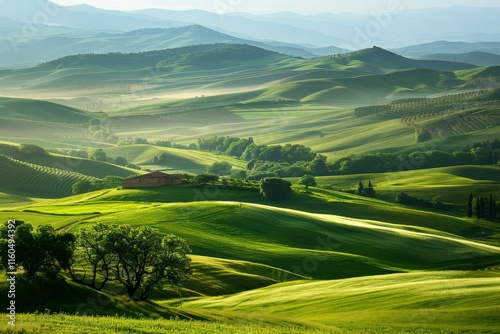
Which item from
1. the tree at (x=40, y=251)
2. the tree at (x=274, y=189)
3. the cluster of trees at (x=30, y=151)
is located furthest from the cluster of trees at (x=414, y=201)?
the tree at (x=40, y=251)

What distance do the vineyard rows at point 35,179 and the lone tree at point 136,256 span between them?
104m

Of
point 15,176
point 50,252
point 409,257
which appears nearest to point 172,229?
point 409,257

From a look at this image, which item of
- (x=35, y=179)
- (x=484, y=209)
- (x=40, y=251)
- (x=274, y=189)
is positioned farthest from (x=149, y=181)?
(x=40, y=251)

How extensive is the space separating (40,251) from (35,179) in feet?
405

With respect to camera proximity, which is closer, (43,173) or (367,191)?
(367,191)

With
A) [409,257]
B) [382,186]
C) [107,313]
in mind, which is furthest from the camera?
[382,186]

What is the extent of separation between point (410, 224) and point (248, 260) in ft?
142

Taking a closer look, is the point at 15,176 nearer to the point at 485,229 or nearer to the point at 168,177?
the point at 168,177

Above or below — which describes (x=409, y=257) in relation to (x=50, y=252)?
below

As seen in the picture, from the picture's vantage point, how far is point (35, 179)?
550ft

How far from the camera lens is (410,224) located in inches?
4564

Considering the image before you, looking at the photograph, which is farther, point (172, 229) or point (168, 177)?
point (168, 177)

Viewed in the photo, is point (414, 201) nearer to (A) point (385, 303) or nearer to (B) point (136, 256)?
(A) point (385, 303)

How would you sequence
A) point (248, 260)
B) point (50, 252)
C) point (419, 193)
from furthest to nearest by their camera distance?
point (419, 193) → point (248, 260) → point (50, 252)
